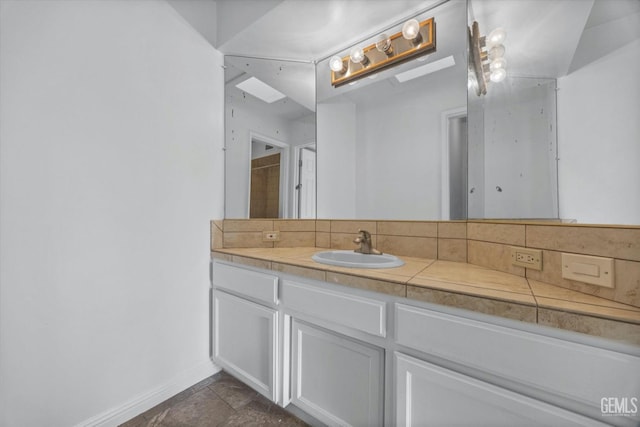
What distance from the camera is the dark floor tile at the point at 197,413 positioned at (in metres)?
1.33

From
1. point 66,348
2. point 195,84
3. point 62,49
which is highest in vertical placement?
point 195,84

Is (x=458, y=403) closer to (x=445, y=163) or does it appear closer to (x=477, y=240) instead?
(x=477, y=240)

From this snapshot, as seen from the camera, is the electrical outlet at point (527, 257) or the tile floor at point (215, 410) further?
the tile floor at point (215, 410)

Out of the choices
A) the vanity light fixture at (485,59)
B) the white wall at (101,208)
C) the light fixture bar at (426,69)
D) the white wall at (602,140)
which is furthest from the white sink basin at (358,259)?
the light fixture bar at (426,69)

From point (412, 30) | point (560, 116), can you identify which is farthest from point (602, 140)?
point (412, 30)

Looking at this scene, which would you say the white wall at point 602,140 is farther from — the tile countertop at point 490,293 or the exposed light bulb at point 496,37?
the exposed light bulb at point 496,37

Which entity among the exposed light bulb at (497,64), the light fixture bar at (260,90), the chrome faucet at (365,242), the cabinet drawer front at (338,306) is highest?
the light fixture bar at (260,90)

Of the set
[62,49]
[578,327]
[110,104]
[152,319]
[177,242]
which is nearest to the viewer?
[578,327]

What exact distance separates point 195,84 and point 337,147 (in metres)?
1.02

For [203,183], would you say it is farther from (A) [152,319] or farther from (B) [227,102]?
(A) [152,319]

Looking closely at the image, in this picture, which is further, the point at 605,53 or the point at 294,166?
the point at 294,166

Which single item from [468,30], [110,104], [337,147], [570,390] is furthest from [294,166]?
[570,390]

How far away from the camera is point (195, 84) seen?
1665 millimetres

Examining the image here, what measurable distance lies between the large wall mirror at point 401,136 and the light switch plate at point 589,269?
590 millimetres
